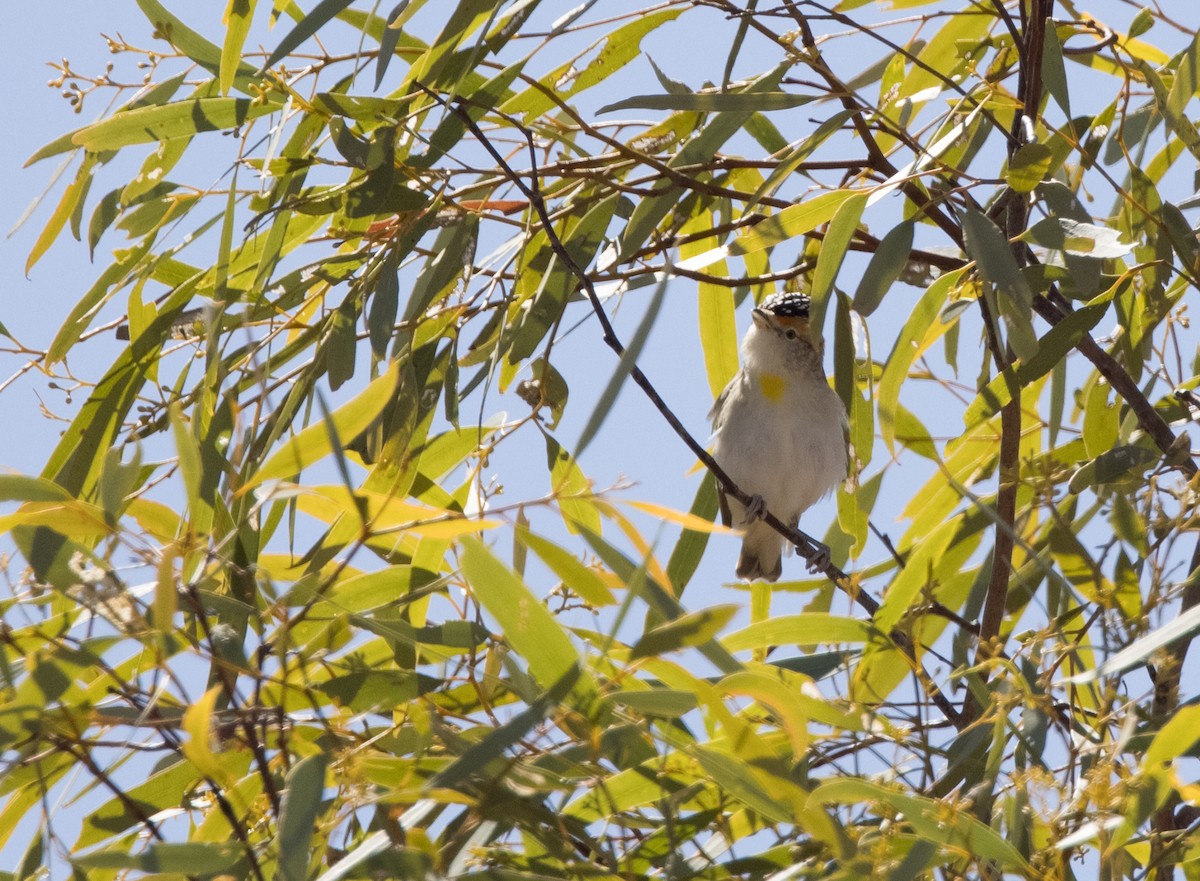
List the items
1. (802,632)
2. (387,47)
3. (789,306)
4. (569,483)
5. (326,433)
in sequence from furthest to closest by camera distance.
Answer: (789,306) → (569,483) → (802,632) → (387,47) → (326,433)

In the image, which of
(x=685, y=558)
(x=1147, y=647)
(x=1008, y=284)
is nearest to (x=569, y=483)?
(x=685, y=558)

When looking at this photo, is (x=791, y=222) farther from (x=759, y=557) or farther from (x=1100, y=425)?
(x=759, y=557)

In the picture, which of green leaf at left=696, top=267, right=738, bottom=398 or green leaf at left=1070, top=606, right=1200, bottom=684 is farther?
green leaf at left=696, top=267, right=738, bottom=398

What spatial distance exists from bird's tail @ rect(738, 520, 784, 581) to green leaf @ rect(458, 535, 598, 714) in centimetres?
284

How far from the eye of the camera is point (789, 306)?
398cm

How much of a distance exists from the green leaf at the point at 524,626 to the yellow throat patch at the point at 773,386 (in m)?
2.50

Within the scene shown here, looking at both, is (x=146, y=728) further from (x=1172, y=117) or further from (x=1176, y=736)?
(x=1172, y=117)

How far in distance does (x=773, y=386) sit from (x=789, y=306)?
250mm

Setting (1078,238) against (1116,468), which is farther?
(1116,468)

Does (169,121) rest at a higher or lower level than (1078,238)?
higher

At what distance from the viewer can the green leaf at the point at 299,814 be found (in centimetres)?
148

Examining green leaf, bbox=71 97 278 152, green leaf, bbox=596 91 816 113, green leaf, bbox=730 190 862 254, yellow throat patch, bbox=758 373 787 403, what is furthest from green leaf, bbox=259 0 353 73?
yellow throat patch, bbox=758 373 787 403

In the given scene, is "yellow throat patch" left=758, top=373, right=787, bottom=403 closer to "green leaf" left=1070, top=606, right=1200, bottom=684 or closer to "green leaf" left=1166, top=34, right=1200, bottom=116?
"green leaf" left=1166, top=34, right=1200, bottom=116

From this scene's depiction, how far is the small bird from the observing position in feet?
13.4
